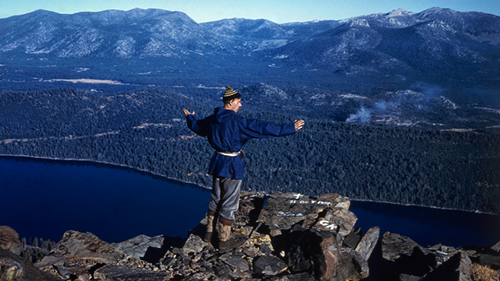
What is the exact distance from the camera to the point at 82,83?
191 m

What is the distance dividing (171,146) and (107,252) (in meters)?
83.6

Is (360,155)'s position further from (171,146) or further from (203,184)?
(171,146)

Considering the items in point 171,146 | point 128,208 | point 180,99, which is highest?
point 180,99

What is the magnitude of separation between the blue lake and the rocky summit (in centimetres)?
4582

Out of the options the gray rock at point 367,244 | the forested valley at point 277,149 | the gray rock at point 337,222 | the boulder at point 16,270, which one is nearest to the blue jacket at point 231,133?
the gray rock at point 337,222

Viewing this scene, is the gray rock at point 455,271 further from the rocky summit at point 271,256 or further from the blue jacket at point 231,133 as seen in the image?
the blue jacket at point 231,133

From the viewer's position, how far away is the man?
29.9 ft

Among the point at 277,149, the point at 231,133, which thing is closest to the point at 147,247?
the point at 231,133

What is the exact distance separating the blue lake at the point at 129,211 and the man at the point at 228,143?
47554 mm

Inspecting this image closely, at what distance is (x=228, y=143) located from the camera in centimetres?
Result: 933

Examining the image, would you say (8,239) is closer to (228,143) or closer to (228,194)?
(228,194)

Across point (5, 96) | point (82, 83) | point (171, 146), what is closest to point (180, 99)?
point (171, 146)

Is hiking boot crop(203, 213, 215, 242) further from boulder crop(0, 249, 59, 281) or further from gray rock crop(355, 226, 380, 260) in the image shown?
gray rock crop(355, 226, 380, 260)

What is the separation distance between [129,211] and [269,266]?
5988 centimetres
